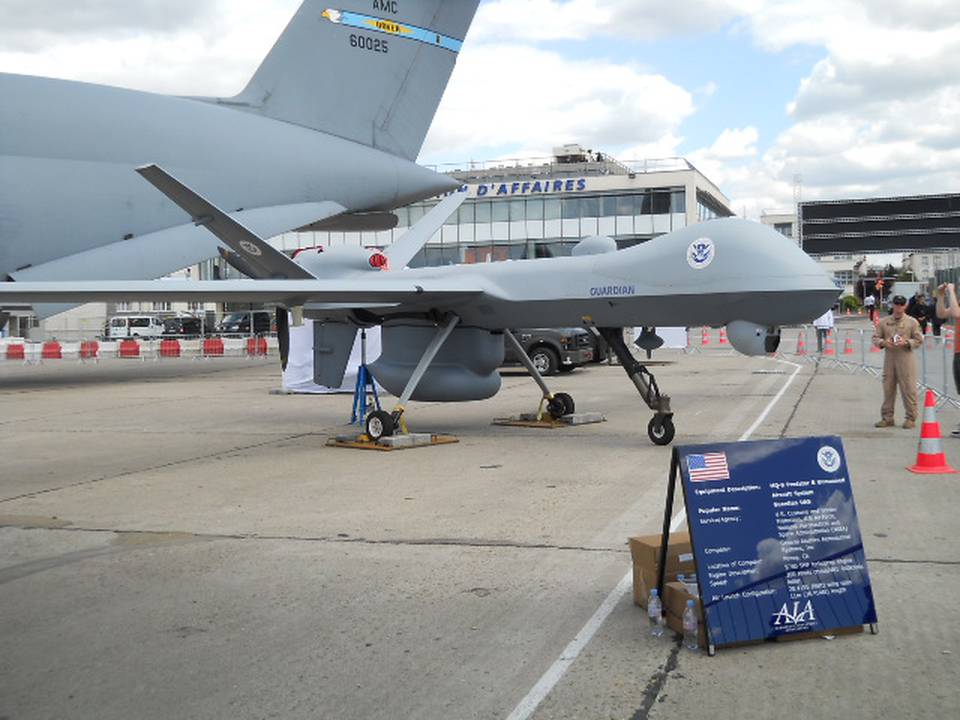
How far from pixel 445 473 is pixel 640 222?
45.5 metres

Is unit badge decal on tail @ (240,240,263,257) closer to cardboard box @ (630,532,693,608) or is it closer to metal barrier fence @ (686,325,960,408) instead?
cardboard box @ (630,532,693,608)

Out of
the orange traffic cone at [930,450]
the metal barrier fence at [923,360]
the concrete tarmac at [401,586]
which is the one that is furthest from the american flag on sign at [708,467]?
Result: the metal barrier fence at [923,360]

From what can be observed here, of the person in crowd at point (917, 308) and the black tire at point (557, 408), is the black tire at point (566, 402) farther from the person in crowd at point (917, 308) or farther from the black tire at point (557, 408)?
the person in crowd at point (917, 308)

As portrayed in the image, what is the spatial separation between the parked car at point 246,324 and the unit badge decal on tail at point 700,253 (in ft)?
128

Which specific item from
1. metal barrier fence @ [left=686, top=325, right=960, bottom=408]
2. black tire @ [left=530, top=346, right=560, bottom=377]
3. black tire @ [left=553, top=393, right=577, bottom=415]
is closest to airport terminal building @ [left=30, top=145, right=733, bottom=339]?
metal barrier fence @ [left=686, top=325, right=960, bottom=408]

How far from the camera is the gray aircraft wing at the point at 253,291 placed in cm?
869

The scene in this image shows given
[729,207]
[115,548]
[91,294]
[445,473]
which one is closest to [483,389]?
[445,473]

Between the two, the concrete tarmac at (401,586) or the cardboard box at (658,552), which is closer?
the concrete tarmac at (401,586)

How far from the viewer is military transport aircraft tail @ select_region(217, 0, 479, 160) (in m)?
20.5

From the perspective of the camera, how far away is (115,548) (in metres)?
6.70

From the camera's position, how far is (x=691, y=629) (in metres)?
4.41

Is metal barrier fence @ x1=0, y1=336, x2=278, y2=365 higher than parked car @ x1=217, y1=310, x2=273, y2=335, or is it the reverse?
parked car @ x1=217, y1=310, x2=273, y2=335

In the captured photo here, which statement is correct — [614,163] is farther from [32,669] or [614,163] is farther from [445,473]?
[32,669]

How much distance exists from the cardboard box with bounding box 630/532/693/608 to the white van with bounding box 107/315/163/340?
154ft
